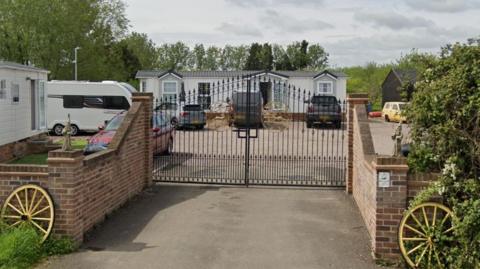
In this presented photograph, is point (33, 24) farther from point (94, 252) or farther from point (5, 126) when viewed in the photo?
point (94, 252)

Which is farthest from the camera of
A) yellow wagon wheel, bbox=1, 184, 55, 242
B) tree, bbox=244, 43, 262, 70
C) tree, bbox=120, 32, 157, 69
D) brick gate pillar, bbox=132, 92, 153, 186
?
tree, bbox=244, 43, 262, 70

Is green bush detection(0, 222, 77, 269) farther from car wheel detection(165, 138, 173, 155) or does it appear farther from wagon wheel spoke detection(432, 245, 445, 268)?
car wheel detection(165, 138, 173, 155)

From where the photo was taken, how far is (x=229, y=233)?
8133 millimetres

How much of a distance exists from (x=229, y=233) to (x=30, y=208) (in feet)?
9.17

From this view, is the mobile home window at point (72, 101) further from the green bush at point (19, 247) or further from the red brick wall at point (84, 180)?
the green bush at point (19, 247)

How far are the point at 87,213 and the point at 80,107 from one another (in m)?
20.5

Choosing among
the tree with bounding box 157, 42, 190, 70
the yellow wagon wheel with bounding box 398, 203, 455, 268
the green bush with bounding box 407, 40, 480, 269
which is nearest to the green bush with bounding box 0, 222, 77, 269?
the yellow wagon wheel with bounding box 398, 203, 455, 268

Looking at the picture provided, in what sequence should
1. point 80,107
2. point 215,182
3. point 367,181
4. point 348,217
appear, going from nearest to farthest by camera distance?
point 367,181 → point 348,217 → point 215,182 → point 80,107

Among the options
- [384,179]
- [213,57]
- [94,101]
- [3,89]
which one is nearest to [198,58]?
[213,57]

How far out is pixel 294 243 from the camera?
25.1 ft

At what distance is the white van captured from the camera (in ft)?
89.4

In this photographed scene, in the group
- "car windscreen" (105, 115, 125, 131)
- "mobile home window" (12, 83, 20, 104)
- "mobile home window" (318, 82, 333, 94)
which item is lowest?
"car windscreen" (105, 115, 125, 131)

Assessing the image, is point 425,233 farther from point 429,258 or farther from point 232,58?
point 232,58

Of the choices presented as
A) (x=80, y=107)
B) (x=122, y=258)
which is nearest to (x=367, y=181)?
(x=122, y=258)
